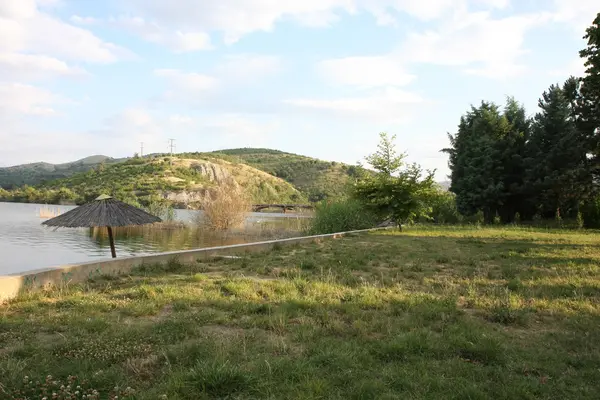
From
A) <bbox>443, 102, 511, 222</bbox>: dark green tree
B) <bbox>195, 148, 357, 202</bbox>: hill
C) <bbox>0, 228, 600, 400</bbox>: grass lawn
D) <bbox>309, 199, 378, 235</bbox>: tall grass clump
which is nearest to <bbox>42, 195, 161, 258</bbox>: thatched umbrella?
<bbox>0, 228, 600, 400</bbox>: grass lawn

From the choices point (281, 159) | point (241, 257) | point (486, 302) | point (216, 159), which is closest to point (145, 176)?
point (216, 159)

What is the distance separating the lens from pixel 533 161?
98.9 ft

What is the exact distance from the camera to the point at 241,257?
35.6 ft

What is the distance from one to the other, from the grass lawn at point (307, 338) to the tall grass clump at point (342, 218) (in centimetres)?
1488

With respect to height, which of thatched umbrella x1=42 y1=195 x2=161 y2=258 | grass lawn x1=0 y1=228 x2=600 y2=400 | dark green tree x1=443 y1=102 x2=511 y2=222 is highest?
dark green tree x1=443 y1=102 x2=511 y2=222

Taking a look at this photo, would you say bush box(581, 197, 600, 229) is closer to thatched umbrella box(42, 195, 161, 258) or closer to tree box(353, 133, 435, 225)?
tree box(353, 133, 435, 225)

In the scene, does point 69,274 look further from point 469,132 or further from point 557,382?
point 469,132

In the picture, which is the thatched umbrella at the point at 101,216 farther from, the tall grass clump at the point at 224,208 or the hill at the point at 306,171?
the hill at the point at 306,171

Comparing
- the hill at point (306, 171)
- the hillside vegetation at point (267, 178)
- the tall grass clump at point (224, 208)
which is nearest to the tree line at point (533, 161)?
the tall grass clump at point (224, 208)

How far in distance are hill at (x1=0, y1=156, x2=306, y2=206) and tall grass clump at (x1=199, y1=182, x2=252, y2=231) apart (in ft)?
119

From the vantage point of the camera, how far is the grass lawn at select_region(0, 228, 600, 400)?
324 centimetres

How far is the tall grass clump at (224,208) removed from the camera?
27422 mm

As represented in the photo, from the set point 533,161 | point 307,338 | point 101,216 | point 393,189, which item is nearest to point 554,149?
point 533,161

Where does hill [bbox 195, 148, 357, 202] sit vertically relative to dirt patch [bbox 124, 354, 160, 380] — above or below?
above
